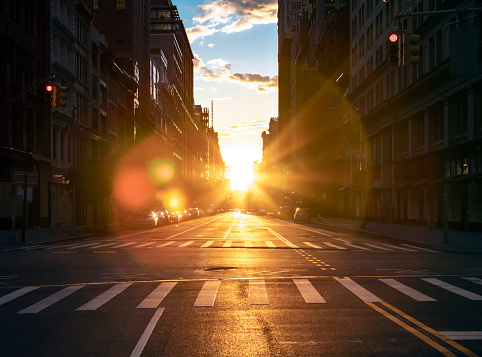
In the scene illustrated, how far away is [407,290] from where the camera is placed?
13.4 meters

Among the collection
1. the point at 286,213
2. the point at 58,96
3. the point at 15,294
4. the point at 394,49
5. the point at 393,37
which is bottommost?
the point at 286,213

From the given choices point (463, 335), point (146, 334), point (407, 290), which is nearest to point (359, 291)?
point (407, 290)

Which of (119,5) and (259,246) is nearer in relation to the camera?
(259,246)

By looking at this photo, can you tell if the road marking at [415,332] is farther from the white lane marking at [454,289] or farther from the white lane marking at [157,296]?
the white lane marking at [157,296]

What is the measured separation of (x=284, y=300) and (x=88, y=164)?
35.5 meters

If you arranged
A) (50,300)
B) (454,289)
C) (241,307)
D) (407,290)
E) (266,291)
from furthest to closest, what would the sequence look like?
(454,289), (407,290), (266,291), (50,300), (241,307)

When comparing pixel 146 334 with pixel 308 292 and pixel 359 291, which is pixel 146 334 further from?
pixel 359 291

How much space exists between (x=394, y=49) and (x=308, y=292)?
8588mm

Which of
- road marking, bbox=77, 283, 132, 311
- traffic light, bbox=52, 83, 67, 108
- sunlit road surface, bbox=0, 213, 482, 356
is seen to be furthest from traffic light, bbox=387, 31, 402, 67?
traffic light, bbox=52, 83, 67, 108

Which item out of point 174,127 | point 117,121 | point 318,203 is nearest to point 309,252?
point 117,121

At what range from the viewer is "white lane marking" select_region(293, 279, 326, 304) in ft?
39.5

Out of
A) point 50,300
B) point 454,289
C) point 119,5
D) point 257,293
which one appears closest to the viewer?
point 50,300

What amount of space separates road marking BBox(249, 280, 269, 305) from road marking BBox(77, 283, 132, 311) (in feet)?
9.25

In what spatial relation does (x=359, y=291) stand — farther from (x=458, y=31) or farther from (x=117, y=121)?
(x=117, y=121)
